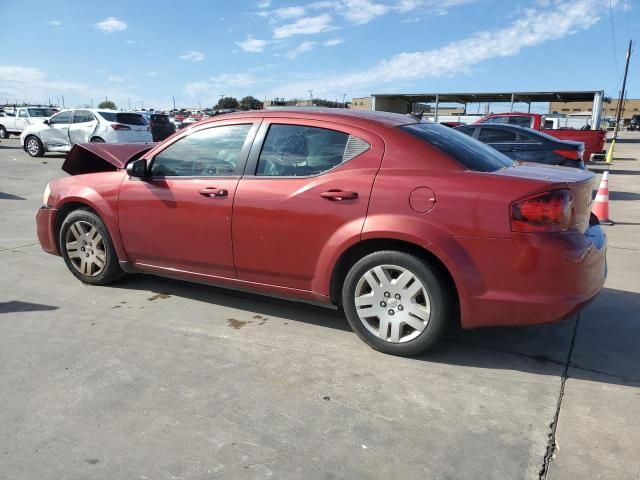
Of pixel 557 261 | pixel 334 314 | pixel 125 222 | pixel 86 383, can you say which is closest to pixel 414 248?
pixel 557 261

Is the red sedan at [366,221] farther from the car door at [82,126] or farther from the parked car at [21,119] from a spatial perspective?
the parked car at [21,119]

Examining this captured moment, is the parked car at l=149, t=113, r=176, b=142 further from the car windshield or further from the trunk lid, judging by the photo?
the trunk lid

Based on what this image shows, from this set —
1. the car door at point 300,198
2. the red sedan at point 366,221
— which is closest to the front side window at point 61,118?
the red sedan at point 366,221

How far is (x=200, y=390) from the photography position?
3.03m

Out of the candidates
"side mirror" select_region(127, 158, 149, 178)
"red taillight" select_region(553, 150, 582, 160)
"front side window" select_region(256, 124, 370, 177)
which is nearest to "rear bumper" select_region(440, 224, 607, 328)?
"front side window" select_region(256, 124, 370, 177)

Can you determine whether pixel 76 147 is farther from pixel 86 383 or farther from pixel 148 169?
pixel 86 383

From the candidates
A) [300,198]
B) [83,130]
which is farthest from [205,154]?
[83,130]

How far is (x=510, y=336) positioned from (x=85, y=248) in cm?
375

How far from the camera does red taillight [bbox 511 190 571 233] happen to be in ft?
9.93

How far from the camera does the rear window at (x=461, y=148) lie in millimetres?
3445

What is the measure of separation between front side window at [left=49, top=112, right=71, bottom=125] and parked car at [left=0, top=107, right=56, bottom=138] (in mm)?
9736

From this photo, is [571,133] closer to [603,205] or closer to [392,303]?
[603,205]

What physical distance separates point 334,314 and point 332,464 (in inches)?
76.2

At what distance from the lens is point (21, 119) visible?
26.2 m
